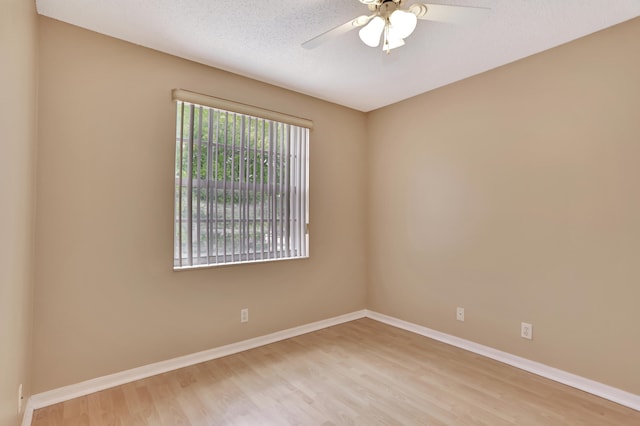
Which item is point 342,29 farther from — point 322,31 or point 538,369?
point 538,369

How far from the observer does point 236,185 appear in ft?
9.66

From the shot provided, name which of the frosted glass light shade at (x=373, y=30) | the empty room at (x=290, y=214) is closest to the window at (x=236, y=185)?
the empty room at (x=290, y=214)

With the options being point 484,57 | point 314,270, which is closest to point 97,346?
point 314,270

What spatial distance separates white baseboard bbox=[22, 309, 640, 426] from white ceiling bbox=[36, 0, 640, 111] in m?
2.46

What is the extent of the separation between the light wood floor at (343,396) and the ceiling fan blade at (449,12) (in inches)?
88.8

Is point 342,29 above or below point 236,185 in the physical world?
above

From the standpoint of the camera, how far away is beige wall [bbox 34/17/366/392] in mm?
2135

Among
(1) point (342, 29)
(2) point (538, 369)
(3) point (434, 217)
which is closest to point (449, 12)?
(1) point (342, 29)

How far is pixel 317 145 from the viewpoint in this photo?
3598 millimetres

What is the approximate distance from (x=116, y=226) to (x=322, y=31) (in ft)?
6.69

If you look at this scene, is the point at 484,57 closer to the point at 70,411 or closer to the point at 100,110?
the point at 100,110

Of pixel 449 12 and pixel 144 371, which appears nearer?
pixel 449 12

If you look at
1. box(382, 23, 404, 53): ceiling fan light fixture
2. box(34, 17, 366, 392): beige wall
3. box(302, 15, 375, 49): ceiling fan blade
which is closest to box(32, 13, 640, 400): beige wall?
box(34, 17, 366, 392): beige wall

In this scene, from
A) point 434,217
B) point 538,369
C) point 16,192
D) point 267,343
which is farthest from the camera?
point 434,217
